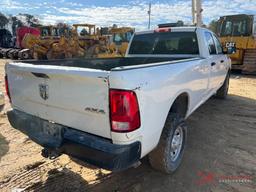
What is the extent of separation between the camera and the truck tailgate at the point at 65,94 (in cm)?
246

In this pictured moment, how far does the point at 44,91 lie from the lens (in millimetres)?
2967

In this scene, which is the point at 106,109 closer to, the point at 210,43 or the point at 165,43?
the point at 165,43

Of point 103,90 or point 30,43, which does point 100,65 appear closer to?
point 103,90

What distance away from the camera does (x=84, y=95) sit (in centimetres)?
256

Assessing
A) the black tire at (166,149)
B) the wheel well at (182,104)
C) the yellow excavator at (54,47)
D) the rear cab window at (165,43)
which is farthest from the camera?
the yellow excavator at (54,47)

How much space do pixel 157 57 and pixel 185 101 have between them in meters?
1.39

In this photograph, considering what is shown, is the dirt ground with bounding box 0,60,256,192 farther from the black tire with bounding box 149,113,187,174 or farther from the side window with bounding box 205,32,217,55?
the side window with bounding box 205,32,217,55

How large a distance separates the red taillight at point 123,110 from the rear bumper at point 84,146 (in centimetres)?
19

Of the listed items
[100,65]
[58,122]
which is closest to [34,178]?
[58,122]

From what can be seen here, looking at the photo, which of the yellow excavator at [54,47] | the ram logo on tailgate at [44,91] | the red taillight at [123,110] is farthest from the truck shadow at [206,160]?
the yellow excavator at [54,47]

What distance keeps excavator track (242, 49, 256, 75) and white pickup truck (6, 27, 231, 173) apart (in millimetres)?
10786

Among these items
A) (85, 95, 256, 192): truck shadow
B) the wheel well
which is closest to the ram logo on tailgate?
(85, 95, 256, 192): truck shadow

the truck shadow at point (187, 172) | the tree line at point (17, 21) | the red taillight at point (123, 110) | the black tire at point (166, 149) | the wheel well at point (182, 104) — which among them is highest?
the tree line at point (17, 21)

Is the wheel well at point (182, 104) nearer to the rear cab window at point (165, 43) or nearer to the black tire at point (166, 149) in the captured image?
the black tire at point (166, 149)
